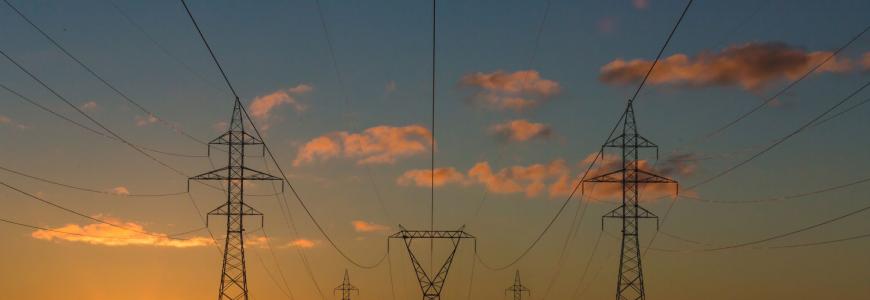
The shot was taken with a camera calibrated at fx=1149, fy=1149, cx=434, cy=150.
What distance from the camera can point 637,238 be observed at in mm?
67875

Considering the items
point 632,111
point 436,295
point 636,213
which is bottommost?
point 436,295

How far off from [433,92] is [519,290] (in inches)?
3712

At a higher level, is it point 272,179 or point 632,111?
point 632,111

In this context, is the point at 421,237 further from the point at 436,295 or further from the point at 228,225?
the point at 228,225

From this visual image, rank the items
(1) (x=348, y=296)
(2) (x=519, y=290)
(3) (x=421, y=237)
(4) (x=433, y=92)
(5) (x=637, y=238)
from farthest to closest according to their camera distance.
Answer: (2) (x=519, y=290)
(1) (x=348, y=296)
(3) (x=421, y=237)
(5) (x=637, y=238)
(4) (x=433, y=92)

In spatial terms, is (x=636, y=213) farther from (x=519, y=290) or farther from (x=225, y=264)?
(x=519, y=290)

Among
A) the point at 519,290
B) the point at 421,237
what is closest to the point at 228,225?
the point at 421,237

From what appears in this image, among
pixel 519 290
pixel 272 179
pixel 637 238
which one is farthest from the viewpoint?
pixel 519 290

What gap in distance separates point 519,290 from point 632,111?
230 ft

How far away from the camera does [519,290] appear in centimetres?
13788

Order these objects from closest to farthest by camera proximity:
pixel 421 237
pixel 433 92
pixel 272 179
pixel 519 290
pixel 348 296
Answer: pixel 433 92, pixel 272 179, pixel 421 237, pixel 348 296, pixel 519 290

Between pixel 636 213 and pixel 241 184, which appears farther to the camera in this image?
pixel 636 213

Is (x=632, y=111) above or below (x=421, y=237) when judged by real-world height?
above

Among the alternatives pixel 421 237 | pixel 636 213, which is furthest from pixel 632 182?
pixel 421 237
